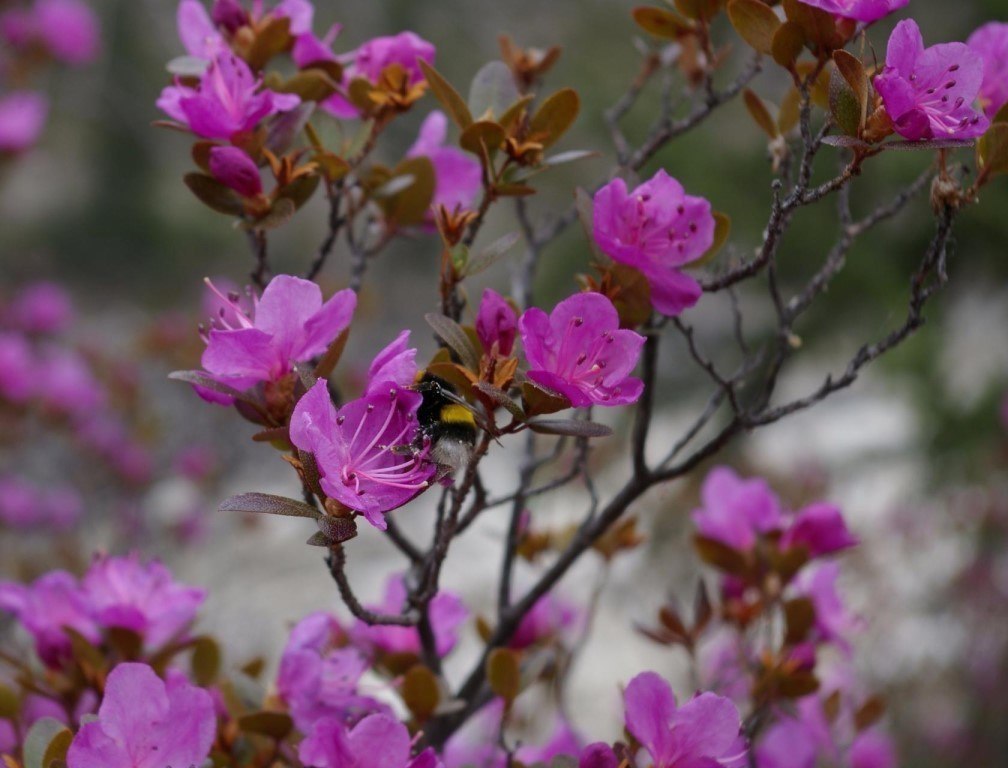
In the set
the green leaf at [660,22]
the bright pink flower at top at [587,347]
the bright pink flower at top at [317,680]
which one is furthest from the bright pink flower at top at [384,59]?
the bright pink flower at top at [317,680]

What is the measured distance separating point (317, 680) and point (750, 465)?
2250 millimetres

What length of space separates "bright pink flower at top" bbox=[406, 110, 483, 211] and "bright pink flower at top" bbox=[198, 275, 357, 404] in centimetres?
25

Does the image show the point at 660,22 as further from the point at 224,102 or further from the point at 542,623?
the point at 542,623

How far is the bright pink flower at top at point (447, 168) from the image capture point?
848 mm

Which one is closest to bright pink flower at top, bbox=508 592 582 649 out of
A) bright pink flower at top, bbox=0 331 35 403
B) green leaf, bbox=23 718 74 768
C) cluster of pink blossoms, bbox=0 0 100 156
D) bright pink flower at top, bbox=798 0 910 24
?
green leaf, bbox=23 718 74 768

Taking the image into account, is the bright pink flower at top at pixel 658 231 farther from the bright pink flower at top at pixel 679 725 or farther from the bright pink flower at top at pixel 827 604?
the bright pink flower at top at pixel 827 604

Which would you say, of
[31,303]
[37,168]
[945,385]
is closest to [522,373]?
[31,303]

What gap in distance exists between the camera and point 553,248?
448 centimetres

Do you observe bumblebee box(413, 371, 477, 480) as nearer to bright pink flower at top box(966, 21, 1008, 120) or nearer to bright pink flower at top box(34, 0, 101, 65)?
bright pink flower at top box(966, 21, 1008, 120)

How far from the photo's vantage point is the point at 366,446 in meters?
0.59

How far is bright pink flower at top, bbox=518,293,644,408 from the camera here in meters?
0.59

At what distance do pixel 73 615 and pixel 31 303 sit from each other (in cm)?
177

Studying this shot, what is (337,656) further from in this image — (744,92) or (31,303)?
(31,303)

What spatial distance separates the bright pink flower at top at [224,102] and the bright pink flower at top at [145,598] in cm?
34
